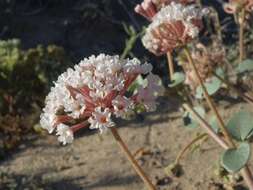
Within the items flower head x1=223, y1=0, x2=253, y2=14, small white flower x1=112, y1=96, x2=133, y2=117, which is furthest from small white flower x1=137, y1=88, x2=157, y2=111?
flower head x1=223, y1=0, x2=253, y2=14

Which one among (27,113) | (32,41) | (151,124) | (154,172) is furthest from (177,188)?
(32,41)

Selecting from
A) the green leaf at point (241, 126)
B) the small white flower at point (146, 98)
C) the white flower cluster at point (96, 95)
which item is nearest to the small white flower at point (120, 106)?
the white flower cluster at point (96, 95)

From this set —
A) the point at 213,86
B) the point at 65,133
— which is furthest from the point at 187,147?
the point at 65,133

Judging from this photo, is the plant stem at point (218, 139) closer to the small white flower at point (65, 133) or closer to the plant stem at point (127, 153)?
the plant stem at point (127, 153)

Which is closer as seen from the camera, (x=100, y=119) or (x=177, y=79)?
(x=100, y=119)

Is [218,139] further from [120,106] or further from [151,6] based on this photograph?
[120,106]
